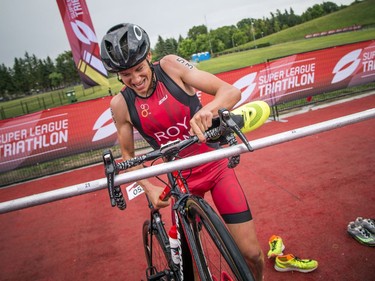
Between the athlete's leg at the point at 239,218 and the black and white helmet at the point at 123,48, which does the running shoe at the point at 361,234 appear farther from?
the black and white helmet at the point at 123,48

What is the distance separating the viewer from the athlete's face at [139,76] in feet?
7.65

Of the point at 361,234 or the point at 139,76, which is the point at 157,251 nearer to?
the point at 139,76

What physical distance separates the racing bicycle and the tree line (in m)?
94.1

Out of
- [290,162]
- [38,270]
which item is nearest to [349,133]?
[290,162]

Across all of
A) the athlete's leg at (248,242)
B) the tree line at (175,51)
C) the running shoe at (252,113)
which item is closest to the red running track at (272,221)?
the athlete's leg at (248,242)

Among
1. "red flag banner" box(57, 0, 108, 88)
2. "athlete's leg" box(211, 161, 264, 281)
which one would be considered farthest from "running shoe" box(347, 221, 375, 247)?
"red flag banner" box(57, 0, 108, 88)

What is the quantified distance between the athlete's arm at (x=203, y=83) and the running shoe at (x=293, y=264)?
1933 mm

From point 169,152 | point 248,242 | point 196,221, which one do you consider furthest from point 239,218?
point 169,152

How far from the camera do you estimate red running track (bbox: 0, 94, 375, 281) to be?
343 cm

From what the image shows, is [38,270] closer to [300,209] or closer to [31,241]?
[31,241]

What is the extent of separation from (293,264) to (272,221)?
110 cm

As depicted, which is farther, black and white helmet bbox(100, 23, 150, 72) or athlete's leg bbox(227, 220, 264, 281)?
athlete's leg bbox(227, 220, 264, 281)

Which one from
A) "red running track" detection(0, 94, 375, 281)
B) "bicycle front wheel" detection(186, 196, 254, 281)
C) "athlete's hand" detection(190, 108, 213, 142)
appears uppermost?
"athlete's hand" detection(190, 108, 213, 142)

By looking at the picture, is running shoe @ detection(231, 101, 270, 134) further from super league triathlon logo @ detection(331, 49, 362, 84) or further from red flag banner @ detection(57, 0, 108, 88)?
red flag banner @ detection(57, 0, 108, 88)
